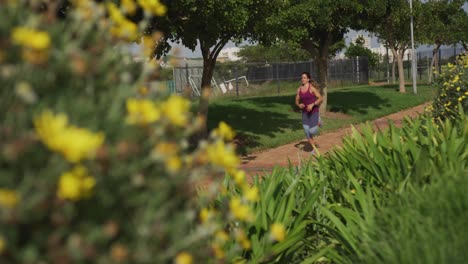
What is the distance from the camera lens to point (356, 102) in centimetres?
2862

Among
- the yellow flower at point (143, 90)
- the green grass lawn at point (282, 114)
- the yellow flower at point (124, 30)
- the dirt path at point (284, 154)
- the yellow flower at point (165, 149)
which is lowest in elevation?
the dirt path at point (284, 154)

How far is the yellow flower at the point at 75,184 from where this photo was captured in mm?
1523

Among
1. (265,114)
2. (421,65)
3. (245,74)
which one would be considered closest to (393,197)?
(265,114)

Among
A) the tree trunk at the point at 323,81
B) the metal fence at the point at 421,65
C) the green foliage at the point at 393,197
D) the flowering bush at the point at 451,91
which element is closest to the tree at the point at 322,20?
the tree trunk at the point at 323,81

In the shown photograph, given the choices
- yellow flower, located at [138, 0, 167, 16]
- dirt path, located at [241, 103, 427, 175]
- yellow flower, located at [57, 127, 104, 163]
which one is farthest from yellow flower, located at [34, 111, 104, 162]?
dirt path, located at [241, 103, 427, 175]

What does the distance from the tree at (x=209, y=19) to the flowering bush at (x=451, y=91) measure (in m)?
4.28

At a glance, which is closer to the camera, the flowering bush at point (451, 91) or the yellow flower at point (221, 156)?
the yellow flower at point (221, 156)

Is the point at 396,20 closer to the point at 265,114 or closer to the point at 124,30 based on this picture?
the point at 265,114

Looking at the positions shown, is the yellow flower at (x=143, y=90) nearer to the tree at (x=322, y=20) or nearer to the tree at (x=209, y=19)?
the tree at (x=209, y=19)

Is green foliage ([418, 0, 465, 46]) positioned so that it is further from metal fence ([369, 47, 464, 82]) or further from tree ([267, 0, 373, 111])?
tree ([267, 0, 373, 111])

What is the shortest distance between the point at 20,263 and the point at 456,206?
2.60 meters

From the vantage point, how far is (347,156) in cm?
559

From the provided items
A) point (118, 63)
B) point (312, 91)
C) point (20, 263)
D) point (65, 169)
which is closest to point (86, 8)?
point (118, 63)

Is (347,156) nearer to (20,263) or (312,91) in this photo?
(20,263)
